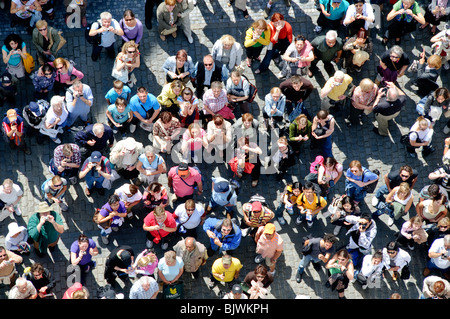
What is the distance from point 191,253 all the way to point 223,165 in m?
2.69

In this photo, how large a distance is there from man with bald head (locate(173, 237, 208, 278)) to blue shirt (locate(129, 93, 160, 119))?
3.00m

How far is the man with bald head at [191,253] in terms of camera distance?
16.3m

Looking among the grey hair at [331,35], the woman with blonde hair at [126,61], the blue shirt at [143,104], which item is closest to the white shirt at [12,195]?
the blue shirt at [143,104]

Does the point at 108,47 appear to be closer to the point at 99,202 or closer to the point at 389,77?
the point at 99,202

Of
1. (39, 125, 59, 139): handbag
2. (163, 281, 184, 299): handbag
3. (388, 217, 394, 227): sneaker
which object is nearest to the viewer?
(163, 281, 184, 299): handbag

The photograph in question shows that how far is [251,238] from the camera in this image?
17.6 metres

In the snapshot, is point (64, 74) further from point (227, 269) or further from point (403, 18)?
point (403, 18)

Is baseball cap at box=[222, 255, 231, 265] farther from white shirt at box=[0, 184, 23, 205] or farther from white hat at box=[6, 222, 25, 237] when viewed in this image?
white shirt at box=[0, 184, 23, 205]

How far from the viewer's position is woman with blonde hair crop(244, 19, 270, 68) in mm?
18328

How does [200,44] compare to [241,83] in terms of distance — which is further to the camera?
[200,44]

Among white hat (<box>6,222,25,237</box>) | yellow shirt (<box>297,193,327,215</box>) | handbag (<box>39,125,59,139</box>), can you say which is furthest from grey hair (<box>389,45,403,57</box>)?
white hat (<box>6,222,25,237</box>)

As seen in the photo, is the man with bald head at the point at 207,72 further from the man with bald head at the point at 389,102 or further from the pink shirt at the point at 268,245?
the pink shirt at the point at 268,245
